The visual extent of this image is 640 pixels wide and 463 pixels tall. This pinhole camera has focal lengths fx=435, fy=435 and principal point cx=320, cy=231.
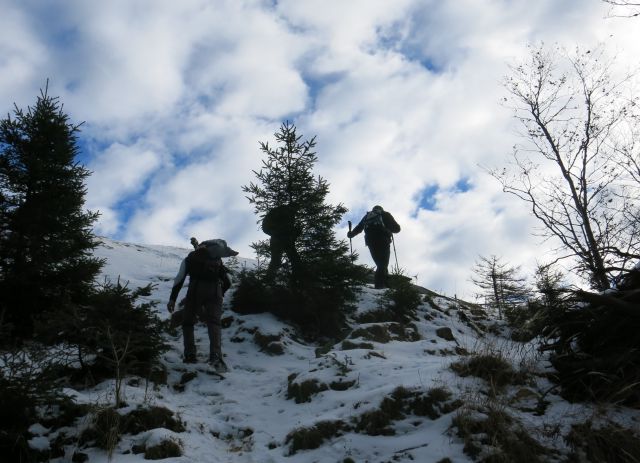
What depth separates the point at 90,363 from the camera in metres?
Answer: 6.29

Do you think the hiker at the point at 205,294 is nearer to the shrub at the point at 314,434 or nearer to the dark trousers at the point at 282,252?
the dark trousers at the point at 282,252

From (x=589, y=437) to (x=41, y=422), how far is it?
5208 mm

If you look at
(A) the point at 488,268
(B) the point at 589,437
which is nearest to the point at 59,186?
(B) the point at 589,437

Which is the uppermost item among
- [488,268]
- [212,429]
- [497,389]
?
[488,268]

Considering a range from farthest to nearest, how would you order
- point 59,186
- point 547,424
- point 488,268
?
point 488,268, point 59,186, point 547,424

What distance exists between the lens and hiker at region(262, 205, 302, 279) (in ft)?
35.2

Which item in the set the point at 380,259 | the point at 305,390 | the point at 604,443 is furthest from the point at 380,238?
the point at 604,443

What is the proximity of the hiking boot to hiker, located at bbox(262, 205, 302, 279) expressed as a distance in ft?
10.4

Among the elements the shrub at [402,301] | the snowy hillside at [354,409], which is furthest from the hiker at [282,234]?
the snowy hillside at [354,409]

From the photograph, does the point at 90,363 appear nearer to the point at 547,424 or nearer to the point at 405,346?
the point at 405,346

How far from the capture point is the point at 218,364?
7.77 m

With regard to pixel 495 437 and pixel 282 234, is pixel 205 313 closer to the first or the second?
pixel 282 234

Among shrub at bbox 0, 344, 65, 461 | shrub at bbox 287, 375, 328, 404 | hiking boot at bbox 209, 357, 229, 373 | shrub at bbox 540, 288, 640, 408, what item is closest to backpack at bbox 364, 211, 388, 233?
hiking boot at bbox 209, 357, 229, 373

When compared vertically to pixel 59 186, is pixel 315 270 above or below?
below
